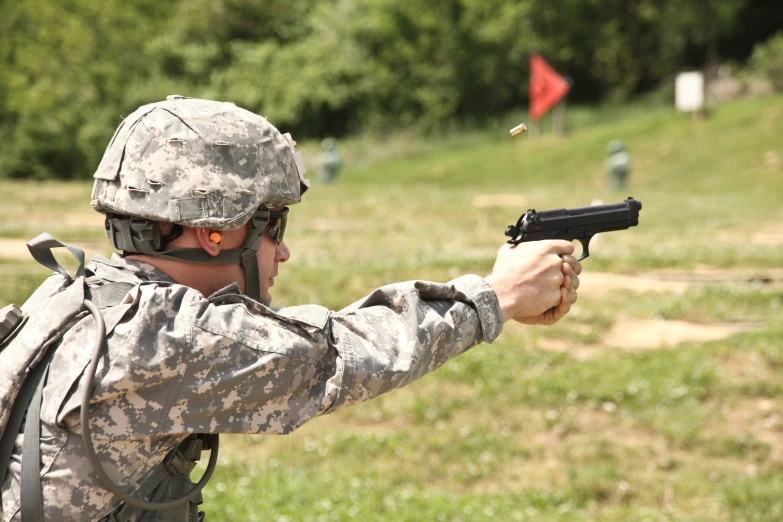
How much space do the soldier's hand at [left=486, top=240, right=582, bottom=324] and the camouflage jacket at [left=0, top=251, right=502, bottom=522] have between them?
246mm

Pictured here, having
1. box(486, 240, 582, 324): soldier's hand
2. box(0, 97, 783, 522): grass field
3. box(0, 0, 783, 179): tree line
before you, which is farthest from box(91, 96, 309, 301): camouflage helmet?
box(0, 0, 783, 179): tree line

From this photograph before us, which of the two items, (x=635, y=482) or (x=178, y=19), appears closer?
(x=635, y=482)

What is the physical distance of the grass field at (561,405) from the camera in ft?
19.8

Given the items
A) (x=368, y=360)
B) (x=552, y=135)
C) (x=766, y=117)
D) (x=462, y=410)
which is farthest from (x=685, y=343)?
(x=552, y=135)

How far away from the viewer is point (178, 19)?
3850 centimetres

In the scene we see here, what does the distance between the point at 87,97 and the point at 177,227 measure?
1404 inches

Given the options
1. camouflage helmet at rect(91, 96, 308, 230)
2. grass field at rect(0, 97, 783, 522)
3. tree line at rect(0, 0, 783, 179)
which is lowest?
grass field at rect(0, 97, 783, 522)

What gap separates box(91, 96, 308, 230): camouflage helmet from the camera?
2.35 meters

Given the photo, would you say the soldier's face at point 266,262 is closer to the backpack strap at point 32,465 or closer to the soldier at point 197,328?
the soldier at point 197,328

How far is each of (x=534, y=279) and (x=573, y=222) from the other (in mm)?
314

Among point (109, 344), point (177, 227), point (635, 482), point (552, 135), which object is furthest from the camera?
point (552, 135)

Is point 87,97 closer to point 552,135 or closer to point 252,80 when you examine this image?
point 252,80

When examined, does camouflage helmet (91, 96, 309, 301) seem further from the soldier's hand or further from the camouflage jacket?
the soldier's hand

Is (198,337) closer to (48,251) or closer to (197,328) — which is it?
(197,328)
